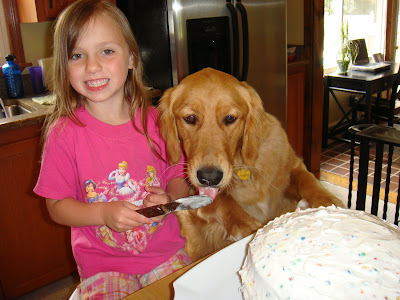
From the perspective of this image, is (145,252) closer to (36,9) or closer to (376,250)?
(376,250)

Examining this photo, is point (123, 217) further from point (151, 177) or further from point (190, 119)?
point (190, 119)

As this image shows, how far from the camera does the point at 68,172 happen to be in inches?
45.1

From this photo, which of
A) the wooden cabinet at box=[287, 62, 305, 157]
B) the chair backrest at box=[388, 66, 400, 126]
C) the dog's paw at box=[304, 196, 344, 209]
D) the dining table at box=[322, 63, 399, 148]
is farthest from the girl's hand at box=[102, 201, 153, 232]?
the chair backrest at box=[388, 66, 400, 126]

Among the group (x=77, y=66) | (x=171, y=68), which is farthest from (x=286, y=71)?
(x=77, y=66)

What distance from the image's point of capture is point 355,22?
5.12 metres

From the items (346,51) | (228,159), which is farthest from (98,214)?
(346,51)

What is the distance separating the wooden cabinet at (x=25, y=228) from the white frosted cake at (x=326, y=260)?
166 centimetres

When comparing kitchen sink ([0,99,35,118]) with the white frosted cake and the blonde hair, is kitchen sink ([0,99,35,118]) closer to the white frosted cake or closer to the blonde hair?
the blonde hair

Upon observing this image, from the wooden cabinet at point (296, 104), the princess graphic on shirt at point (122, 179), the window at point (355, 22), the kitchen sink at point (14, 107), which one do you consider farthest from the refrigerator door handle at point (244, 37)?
the window at point (355, 22)

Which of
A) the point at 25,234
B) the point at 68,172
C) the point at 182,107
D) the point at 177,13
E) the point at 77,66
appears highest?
the point at 177,13

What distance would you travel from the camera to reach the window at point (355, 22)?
4762 mm

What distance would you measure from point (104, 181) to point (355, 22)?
5.01 meters

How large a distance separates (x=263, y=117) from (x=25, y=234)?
5.07 ft

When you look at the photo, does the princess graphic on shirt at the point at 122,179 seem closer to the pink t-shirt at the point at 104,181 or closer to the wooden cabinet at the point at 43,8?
the pink t-shirt at the point at 104,181
